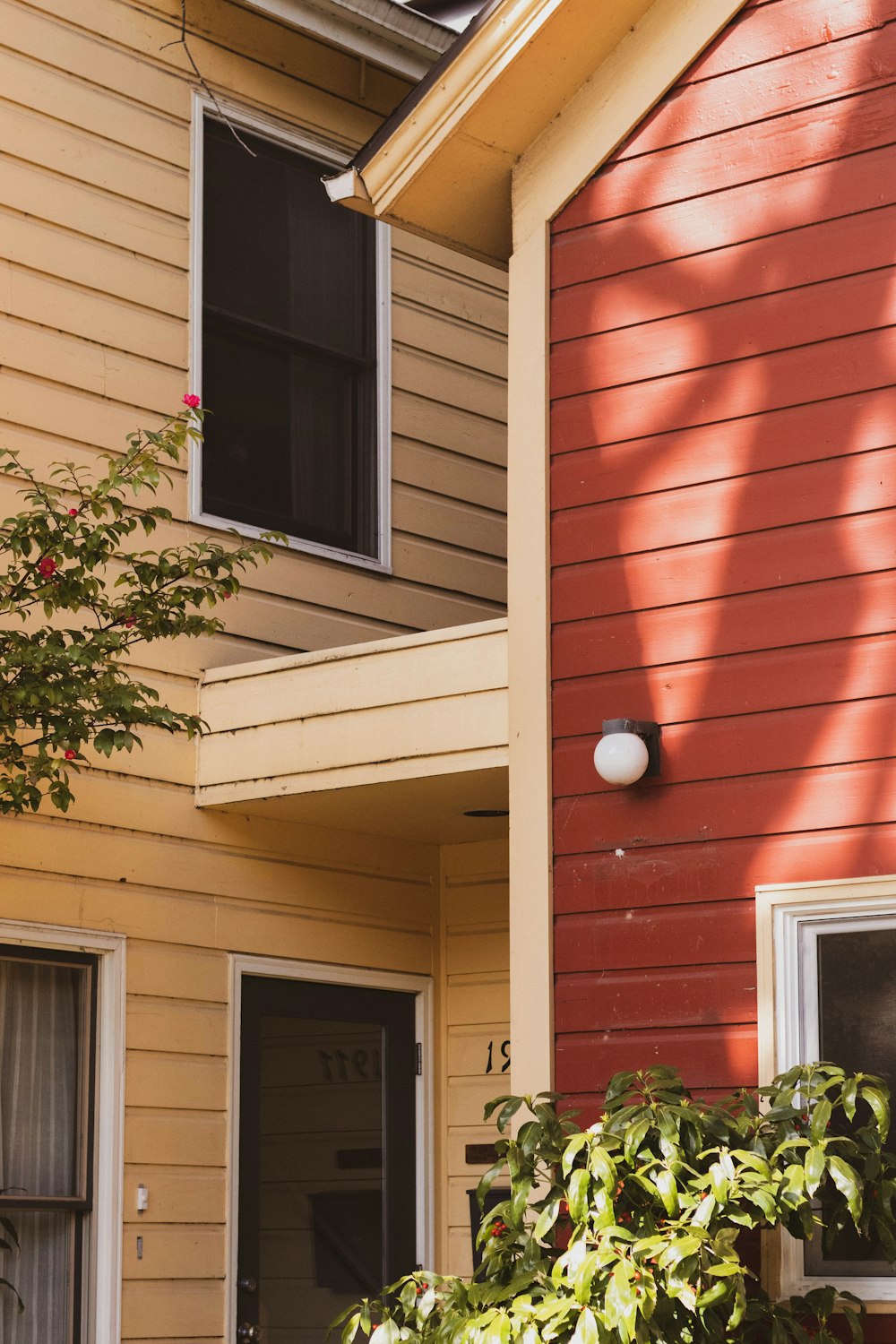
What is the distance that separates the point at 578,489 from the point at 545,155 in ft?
3.43

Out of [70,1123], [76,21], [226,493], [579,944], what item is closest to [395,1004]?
[70,1123]

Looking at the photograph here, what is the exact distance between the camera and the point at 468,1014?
Answer: 7379mm

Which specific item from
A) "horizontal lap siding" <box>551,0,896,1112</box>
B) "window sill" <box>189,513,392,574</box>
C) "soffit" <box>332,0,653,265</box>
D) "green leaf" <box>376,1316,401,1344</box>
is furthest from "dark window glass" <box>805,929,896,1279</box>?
"window sill" <box>189,513,392,574</box>

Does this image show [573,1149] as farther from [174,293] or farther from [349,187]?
[174,293]

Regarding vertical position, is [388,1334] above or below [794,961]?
below

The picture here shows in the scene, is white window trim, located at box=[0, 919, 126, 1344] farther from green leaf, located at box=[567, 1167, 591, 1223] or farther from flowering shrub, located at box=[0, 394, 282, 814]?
green leaf, located at box=[567, 1167, 591, 1223]

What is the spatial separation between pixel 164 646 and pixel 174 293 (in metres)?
1.39

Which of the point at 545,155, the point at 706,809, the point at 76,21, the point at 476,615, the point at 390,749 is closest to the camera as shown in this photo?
the point at 706,809

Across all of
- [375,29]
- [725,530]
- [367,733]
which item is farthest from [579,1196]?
[375,29]

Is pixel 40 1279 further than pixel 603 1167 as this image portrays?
Yes

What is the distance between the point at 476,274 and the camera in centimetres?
824

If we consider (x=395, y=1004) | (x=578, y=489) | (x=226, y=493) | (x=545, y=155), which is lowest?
(x=395, y=1004)

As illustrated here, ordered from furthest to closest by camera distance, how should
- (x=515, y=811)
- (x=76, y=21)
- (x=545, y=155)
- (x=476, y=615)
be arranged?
(x=476, y=615)
(x=76, y=21)
(x=545, y=155)
(x=515, y=811)

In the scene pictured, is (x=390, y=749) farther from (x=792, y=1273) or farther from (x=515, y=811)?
(x=792, y=1273)
